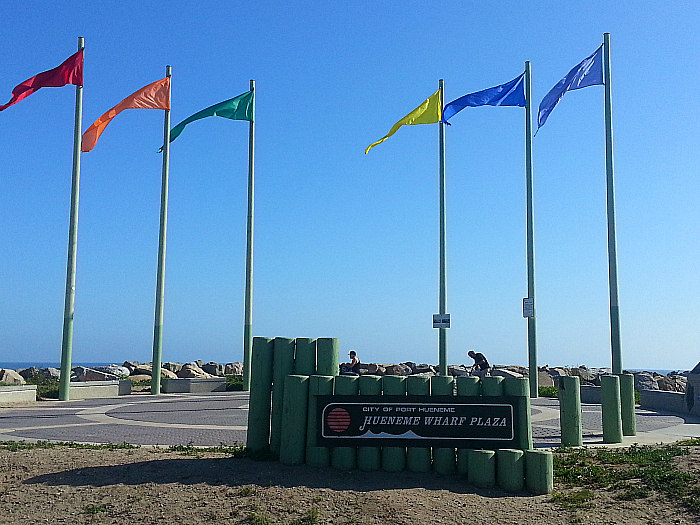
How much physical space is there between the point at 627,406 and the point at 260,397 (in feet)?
23.6

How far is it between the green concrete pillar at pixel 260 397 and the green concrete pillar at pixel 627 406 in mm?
6870

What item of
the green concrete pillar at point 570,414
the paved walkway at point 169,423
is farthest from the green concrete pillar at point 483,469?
the paved walkway at point 169,423

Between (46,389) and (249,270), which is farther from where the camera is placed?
(249,270)

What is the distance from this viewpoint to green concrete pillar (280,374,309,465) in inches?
380

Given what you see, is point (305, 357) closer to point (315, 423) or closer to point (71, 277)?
point (315, 423)

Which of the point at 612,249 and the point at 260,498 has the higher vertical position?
the point at 612,249

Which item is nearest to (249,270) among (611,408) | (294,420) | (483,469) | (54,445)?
(54,445)

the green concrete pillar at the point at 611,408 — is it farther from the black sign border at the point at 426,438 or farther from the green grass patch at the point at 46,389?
the green grass patch at the point at 46,389

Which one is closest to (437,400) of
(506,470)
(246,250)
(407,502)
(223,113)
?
(506,470)

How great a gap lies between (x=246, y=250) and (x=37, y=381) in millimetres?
10190

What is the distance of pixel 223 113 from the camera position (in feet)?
83.6

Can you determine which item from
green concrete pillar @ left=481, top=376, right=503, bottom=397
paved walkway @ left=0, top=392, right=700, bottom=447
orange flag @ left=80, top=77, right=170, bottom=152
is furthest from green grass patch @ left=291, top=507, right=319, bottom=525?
orange flag @ left=80, top=77, right=170, bottom=152

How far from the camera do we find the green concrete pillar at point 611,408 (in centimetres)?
1268

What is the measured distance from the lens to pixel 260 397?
33.5ft
